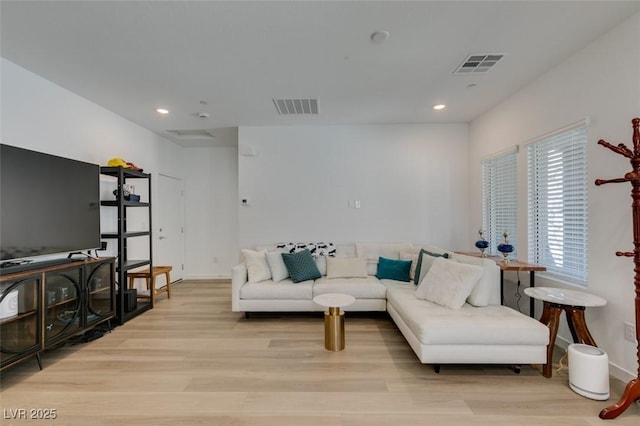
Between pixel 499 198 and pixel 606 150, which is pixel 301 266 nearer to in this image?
pixel 499 198

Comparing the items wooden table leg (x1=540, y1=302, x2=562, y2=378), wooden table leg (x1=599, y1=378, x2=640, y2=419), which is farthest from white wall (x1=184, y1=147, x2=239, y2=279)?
wooden table leg (x1=599, y1=378, x2=640, y2=419)

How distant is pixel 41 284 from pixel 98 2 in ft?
7.04

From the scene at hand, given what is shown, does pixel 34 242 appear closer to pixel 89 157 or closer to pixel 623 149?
pixel 89 157

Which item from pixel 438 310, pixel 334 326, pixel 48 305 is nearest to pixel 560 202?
pixel 438 310

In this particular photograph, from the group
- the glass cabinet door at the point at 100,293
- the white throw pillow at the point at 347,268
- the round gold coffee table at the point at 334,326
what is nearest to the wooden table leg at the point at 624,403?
the round gold coffee table at the point at 334,326

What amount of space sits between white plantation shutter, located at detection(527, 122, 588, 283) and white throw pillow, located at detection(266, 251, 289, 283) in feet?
9.32

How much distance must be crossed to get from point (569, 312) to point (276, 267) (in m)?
2.86

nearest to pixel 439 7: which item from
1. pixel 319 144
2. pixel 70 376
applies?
A: pixel 319 144

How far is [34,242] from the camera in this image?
7.80 feet

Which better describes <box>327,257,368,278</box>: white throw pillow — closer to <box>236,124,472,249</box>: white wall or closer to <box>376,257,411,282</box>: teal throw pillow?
<box>376,257,411,282</box>: teal throw pillow

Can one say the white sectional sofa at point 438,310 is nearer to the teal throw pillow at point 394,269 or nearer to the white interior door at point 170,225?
the teal throw pillow at point 394,269

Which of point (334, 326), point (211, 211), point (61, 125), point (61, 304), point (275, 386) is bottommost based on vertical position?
point (275, 386)

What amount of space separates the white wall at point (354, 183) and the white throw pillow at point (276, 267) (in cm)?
73

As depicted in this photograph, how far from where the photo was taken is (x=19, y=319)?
221cm
